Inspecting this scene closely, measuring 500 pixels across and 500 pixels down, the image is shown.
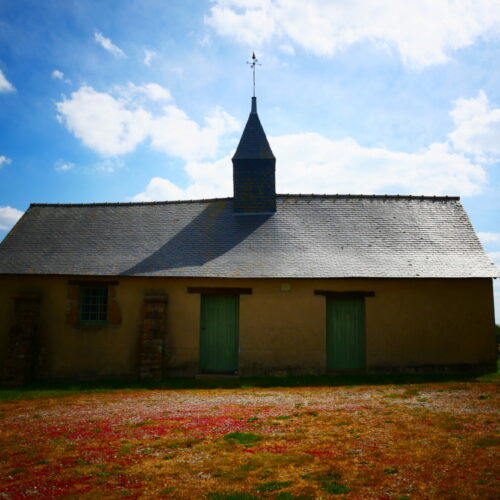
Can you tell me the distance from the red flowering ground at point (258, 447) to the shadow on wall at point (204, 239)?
492 cm

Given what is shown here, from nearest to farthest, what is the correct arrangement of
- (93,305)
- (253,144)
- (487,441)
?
(487,441) → (93,305) → (253,144)

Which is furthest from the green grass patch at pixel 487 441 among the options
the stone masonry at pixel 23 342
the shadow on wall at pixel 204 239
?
the stone masonry at pixel 23 342

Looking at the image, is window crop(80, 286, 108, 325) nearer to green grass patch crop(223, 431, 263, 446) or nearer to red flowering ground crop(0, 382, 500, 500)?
red flowering ground crop(0, 382, 500, 500)

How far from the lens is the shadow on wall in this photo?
14.0m

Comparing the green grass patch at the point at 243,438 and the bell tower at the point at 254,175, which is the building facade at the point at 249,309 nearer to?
the bell tower at the point at 254,175

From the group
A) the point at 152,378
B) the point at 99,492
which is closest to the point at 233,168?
the point at 152,378

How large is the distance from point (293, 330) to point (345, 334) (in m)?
1.75

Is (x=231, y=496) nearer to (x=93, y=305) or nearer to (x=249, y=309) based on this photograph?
(x=249, y=309)

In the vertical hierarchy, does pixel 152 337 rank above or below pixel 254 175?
below

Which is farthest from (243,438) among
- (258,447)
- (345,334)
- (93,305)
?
(93,305)

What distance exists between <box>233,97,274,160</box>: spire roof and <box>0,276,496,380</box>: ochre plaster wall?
629 cm

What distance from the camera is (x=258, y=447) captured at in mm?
6332

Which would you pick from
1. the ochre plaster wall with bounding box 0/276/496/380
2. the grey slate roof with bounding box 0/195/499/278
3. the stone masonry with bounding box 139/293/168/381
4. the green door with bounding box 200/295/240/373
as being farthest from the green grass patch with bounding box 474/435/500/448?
the stone masonry with bounding box 139/293/168/381

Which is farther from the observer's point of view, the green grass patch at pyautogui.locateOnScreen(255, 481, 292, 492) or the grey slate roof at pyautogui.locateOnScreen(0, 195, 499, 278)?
the grey slate roof at pyautogui.locateOnScreen(0, 195, 499, 278)
